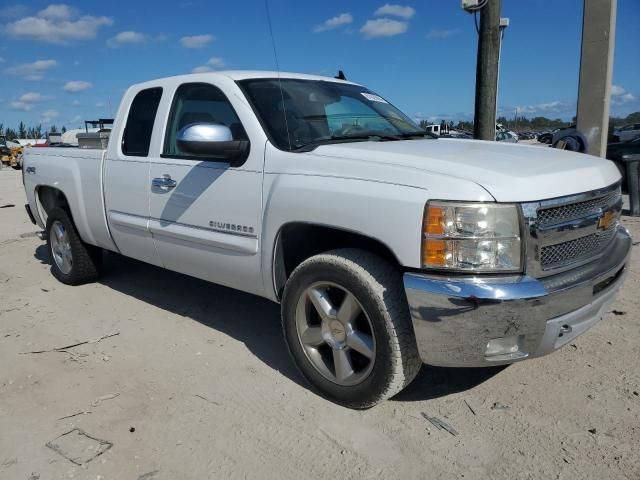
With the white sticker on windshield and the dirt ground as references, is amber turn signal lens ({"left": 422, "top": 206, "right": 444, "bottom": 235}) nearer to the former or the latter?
the dirt ground

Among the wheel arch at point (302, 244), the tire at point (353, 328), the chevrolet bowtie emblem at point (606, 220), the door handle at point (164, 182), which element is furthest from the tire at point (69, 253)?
the chevrolet bowtie emblem at point (606, 220)

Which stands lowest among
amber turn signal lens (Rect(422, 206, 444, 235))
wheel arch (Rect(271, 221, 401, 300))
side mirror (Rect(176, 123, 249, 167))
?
wheel arch (Rect(271, 221, 401, 300))

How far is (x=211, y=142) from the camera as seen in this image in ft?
10.5

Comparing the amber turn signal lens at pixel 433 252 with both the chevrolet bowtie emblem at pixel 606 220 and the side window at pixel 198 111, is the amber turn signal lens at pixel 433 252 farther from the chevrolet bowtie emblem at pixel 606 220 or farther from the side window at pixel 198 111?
the side window at pixel 198 111

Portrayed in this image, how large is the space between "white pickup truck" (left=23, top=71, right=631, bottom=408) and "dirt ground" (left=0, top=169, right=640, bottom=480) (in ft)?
1.07

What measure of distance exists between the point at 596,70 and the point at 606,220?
5894 millimetres

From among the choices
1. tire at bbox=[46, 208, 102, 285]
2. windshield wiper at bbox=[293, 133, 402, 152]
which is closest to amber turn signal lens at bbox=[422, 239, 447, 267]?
windshield wiper at bbox=[293, 133, 402, 152]

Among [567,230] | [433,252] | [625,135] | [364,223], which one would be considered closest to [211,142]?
[364,223]

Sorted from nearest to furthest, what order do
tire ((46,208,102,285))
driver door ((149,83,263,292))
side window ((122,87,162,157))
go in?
driver door ((149,83,263,292)), side window ((122,87,162,157)), tire ((46,208,102,285))

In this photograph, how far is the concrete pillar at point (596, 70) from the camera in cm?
773

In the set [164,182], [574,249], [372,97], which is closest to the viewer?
[574,249]

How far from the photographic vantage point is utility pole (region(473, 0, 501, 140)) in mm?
6242

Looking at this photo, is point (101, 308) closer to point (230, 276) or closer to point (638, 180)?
point (230, 276)

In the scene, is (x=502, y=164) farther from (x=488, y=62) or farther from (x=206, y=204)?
(x=488, y=62)
